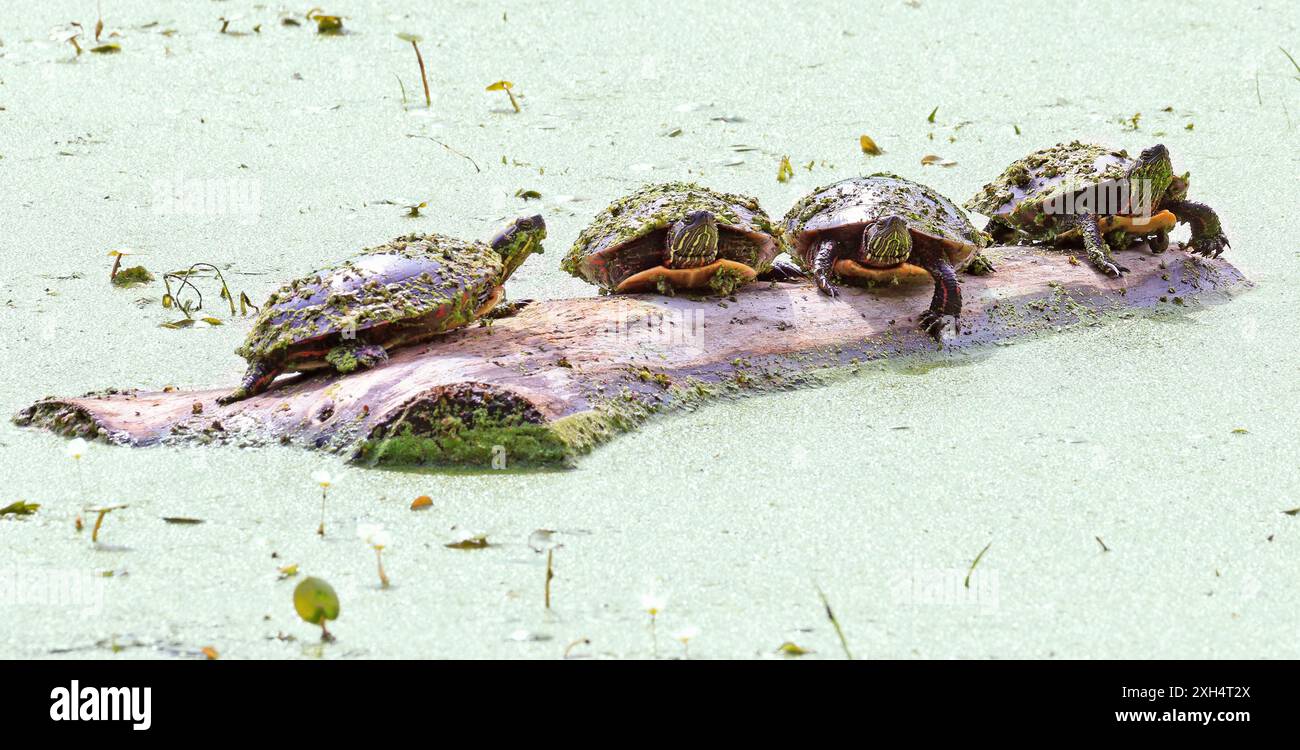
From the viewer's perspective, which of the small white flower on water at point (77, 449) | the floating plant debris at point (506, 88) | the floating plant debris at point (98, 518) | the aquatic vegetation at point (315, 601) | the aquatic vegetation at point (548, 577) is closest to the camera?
the aquatic vegetation at point (315, 601)

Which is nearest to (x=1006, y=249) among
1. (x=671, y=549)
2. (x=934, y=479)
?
(x=934, y=479)

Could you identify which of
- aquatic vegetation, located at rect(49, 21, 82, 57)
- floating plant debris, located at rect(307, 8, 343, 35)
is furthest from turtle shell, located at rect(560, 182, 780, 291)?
aquatic vegetation, located at rect(49, 21, 82, 57)

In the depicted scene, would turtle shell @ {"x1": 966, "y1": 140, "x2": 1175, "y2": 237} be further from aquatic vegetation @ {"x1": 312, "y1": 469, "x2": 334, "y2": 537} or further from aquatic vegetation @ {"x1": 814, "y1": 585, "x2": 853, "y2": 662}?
aquatic vegetation @ {"x1": 312, "y1": 469, "x2": 334, "y2": 537}

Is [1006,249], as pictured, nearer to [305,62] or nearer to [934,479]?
[934,479]

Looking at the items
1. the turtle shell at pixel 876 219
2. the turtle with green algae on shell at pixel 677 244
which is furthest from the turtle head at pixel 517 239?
the turtle shell at pixel 876 219

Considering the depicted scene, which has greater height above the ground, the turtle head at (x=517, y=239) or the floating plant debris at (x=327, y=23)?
the floating plant debris at (x=327, y=23)

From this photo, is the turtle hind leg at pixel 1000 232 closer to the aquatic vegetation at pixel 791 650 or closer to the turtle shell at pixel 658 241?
the turtle shell at pixel 658 241

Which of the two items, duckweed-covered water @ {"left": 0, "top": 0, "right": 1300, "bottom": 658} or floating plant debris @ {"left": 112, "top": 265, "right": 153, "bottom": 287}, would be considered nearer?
duckweed-covered water @ {"left": 0, "top": 0, "right": 1300, "bottom": 658}

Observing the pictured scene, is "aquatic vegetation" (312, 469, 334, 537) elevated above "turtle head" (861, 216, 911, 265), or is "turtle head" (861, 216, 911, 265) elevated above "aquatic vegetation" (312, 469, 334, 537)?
"turtle head" (861, 216, 911, 265)
